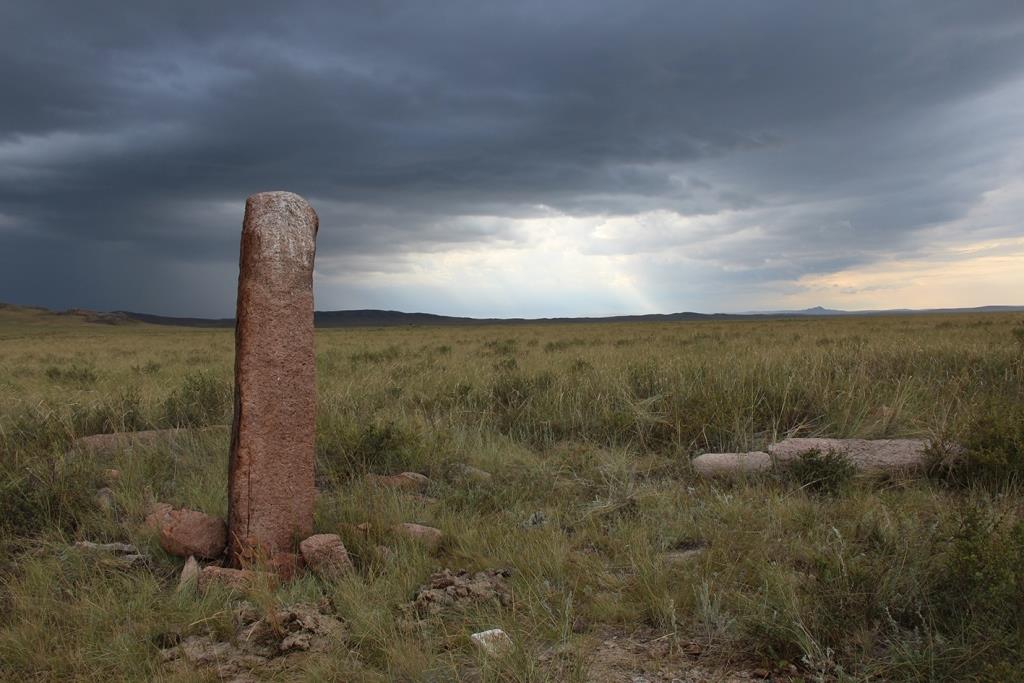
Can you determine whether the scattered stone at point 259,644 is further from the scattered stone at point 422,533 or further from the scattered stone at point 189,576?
the scattered stone at point 422,533

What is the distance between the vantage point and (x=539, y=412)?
7480mm

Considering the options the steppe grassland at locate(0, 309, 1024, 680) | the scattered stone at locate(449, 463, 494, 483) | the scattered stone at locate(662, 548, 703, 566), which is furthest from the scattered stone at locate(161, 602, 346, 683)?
the scattered stone at locate(449, 463, 494, 483)

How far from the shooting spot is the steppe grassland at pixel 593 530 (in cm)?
283

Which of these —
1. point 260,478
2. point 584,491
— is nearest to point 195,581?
point 260,478

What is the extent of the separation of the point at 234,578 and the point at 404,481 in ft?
5.84

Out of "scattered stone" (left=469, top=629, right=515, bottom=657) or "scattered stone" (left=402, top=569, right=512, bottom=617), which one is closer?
"scattered stone" (left=469, top=629, right=515, bottom=657)

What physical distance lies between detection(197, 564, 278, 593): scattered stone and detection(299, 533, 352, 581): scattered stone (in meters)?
0.21

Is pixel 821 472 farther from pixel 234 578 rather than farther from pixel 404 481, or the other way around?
pixel 234 578

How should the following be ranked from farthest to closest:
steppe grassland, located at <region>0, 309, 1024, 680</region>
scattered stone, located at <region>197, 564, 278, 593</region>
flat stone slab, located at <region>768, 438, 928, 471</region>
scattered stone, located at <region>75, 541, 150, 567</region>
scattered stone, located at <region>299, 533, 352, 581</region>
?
flat stone slab, located at <region>768, 438, 928, 471</region> < scattered stone, located at <region>75, 541, 150, 567</region> < scattered stone, located at <region>299, 533, 352, 581</region> < scattered stone, located at <region>197, 564, 278, 593</region> < steppe grassland, located at <region>0, 309, 1024, 680</region>

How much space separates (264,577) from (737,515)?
2753 mm

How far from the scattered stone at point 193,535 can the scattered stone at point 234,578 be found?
0.35 meters

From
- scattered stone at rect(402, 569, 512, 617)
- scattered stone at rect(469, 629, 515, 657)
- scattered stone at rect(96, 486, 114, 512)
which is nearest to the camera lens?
scattered stone at rect(469, 629, 515, 657)

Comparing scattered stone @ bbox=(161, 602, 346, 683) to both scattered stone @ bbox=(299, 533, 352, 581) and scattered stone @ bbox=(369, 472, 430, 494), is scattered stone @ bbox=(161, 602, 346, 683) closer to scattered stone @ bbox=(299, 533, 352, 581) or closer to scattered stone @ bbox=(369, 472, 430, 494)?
scattered stone @ bbox=(299, 533, 352, 581)

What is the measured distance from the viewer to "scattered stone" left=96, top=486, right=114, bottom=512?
4770mm
